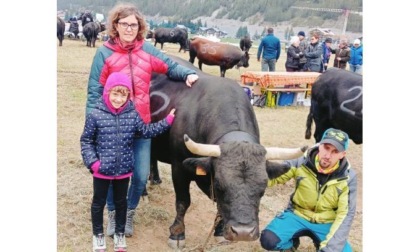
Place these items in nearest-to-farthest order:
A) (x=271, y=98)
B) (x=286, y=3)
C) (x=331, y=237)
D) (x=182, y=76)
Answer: (x=331, y=237), (x=182, y=76), (x=271, y=98), (x=286, y=3)

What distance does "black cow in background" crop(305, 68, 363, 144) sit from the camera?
7.40 metres

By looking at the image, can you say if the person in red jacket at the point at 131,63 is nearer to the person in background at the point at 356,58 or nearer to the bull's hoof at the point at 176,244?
the bull's hoof at the point at 176,244

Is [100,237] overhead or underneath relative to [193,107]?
underneath

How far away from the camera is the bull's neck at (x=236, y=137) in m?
4.21

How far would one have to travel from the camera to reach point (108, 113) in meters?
A: 4.41

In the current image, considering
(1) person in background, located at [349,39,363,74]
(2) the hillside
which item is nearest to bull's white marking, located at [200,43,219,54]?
(1) person in background, located at [349,39,363,74]

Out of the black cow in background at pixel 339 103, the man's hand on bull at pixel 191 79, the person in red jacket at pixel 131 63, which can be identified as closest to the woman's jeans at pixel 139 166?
the person in red jacket at pixel 131 63

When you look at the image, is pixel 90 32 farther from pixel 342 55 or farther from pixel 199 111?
pixel 199 111

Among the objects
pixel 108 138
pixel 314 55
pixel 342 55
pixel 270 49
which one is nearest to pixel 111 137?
pixel 108 138

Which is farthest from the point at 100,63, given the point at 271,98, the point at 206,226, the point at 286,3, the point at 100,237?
the point at 286,3

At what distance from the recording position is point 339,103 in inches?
302

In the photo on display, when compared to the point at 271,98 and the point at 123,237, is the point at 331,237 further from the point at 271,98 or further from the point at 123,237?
the point at 271,98

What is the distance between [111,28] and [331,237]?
A: 9.48 feet

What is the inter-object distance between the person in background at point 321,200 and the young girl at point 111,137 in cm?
138
